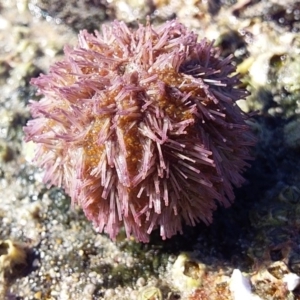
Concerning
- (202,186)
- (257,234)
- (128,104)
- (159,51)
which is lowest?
(257,234)

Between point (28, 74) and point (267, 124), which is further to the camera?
point (28, 74)

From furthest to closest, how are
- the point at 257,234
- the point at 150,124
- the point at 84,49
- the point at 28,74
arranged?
the point at 28,74 < the point at 257,234 < the point at 84,49 < the point at 150,124

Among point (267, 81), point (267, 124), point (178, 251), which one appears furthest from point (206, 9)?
point (178, 251)

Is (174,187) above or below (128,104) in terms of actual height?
below

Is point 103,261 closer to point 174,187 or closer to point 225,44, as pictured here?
point 174,187

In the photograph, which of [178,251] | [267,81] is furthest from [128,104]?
[267,81]

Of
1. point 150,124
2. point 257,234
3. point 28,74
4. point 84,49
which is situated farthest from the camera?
point 28,74
